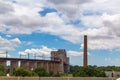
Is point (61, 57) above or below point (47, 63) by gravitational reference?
above

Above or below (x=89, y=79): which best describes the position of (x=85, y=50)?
above

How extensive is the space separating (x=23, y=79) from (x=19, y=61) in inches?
3358

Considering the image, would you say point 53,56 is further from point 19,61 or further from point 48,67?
point 19,61

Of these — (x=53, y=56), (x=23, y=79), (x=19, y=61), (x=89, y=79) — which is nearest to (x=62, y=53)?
(x=53, y=56)

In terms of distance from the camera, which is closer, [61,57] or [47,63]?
[47,63]

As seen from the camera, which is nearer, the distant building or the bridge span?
the bridge span

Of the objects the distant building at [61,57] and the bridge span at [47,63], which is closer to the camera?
the bridge span at [47,63]

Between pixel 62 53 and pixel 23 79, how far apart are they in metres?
112

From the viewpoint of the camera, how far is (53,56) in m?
139

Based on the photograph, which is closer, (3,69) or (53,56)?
(3,69)

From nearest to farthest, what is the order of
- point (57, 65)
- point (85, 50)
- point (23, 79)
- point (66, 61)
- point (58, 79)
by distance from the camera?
point (23, 79), point (58, 79), point (85, 50), point (57, 65), point (66, 61)

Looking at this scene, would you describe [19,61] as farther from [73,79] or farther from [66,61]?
[73,79]

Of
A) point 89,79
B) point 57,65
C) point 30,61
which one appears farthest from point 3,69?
point 89,79

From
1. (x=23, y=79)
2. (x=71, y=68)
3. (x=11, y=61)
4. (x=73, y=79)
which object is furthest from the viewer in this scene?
(x=71, y=68)
